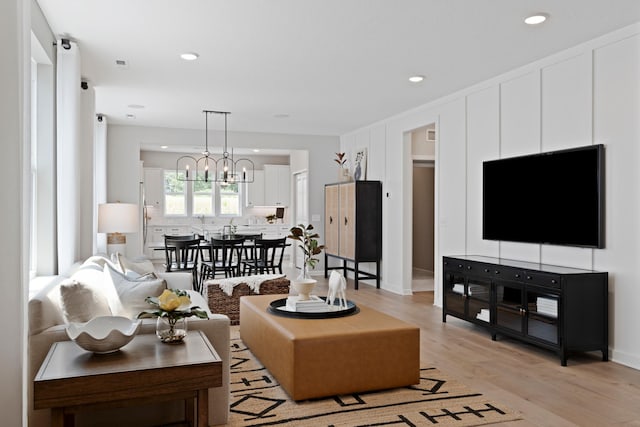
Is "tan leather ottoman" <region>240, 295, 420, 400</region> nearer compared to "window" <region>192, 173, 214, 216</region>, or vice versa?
"tan leather ottoman" <region>240, 295, 420, 400</region>

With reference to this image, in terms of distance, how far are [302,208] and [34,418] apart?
905 centimetres

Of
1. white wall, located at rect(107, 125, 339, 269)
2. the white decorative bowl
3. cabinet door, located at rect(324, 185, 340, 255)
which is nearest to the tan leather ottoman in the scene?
the white decorative bowl

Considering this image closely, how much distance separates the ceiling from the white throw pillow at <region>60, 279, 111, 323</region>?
6.63ft

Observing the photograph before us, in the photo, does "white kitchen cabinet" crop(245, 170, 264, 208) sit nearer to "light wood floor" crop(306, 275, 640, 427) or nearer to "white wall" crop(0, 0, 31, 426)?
"light wood floor" crop(306, 275, 640, 427)

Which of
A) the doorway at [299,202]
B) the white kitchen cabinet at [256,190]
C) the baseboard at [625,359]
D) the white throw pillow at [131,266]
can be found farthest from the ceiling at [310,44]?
the white kitchen cabinet at [256,190]

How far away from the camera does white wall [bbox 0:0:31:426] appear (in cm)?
200

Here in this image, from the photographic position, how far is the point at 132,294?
2.96 metres

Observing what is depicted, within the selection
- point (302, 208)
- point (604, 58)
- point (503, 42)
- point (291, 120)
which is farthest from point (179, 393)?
point (302, 208)

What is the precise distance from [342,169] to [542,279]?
4998 mm

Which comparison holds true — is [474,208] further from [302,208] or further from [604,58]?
[302,208]

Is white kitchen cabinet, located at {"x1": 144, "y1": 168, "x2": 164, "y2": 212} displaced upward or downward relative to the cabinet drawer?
upward

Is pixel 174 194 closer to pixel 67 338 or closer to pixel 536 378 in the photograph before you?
pixel 67 338

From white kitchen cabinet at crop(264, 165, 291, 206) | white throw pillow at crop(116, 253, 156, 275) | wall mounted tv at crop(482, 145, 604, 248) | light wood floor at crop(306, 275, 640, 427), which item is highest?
white kitchen cabinet at crop(264, 165, 291, 206)

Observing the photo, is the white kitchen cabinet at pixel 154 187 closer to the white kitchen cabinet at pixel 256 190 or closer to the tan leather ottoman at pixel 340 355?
the white kitchen cabinet at pixel 256 190
